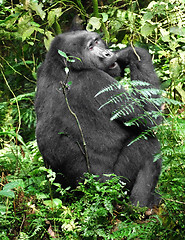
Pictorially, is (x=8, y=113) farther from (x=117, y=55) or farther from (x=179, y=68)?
(x=179, y=68)

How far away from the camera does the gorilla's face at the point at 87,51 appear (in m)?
3.73

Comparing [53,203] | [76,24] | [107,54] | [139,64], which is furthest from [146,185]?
[76,24]

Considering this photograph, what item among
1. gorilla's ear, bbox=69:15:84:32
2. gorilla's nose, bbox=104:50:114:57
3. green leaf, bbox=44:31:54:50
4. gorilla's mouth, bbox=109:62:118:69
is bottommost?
gorilla's mouth, bbox=109:62:118:69

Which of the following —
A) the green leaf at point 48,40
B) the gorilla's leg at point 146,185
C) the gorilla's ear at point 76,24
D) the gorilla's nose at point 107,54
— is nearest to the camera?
the gorilla's leg at point 146,185

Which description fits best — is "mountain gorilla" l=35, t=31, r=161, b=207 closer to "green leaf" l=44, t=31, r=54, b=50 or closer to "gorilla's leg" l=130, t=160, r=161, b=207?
"gorilla's leg" l=130, t=160, r=161, b=207

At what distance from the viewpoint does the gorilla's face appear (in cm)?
373

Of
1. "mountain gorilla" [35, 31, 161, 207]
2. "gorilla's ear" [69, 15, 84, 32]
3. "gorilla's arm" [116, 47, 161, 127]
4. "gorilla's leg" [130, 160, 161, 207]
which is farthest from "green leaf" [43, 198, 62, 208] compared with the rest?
"gorilla's ear" [69, 15, 84, 32]

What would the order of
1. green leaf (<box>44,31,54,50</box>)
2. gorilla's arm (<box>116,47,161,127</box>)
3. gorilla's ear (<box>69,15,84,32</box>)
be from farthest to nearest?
gorilla's ear (<box>69,15,84,32</box>)
green leaf (<box>44,31,54,50</box>)
gorilla's arm (<box>116,47,161,127</box>)

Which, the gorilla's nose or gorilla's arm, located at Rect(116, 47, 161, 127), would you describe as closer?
gorilla's arm, located at Rect(116, 47, 161, 127)

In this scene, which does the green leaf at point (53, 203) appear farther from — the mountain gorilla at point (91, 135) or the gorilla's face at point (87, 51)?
the gorilla's face at point (87, 51)

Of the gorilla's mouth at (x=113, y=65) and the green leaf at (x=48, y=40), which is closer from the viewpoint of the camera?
the gorilla's mouth at (x=113, y=65)

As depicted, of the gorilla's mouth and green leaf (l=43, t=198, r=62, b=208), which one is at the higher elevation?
the gorilla's mouth

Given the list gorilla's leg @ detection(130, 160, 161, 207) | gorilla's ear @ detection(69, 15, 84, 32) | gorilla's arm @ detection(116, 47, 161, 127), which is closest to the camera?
gorilla's leg @ detection(130, 160, 161, 207)

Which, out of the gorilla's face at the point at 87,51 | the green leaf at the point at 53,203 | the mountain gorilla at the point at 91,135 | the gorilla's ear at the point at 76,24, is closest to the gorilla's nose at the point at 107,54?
the gorilla's face at the point at 87,51
